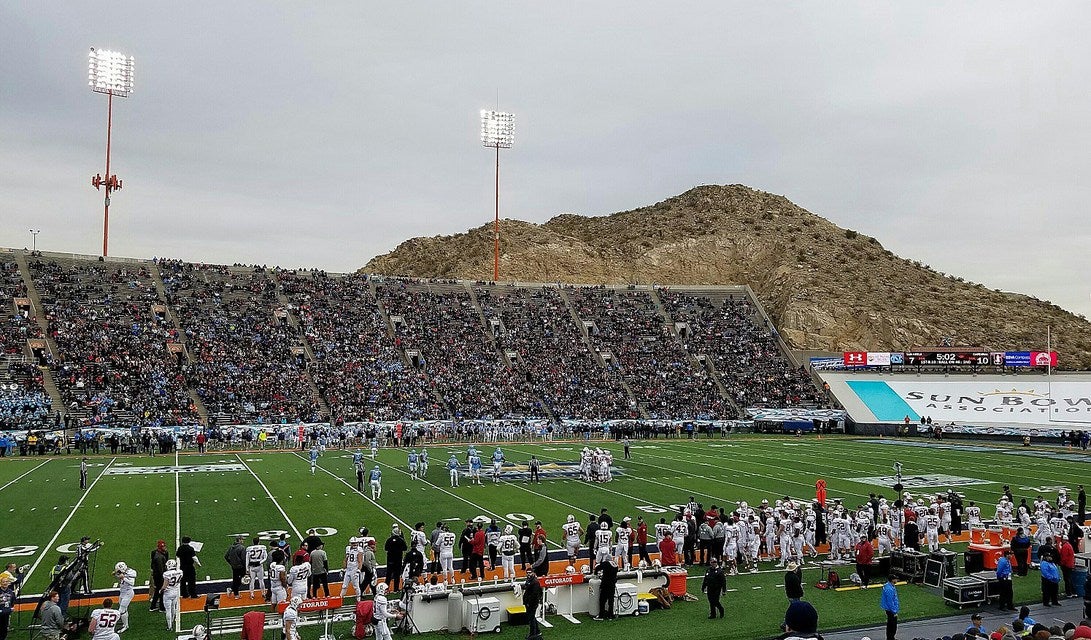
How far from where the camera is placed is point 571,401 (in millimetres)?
52656

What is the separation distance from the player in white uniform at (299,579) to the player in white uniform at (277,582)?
12.0 inches

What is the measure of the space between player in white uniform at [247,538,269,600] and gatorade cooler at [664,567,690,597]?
714 cm

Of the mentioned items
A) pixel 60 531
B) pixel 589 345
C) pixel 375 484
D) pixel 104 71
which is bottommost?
pixel 60 531

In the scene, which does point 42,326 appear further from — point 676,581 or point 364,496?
point 676,581

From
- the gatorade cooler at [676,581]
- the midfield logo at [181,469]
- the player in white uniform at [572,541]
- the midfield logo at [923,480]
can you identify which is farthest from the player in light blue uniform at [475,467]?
the gatorade cooler at [676,581]

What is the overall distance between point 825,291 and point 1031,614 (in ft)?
229

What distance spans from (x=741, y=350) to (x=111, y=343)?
42.1m

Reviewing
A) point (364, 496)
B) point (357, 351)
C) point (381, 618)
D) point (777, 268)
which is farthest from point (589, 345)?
point (381, 618)

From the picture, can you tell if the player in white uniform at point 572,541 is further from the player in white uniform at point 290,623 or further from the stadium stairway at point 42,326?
the stadium stairway at point 42,326

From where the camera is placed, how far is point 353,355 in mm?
53156

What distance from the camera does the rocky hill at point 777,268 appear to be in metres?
76.6

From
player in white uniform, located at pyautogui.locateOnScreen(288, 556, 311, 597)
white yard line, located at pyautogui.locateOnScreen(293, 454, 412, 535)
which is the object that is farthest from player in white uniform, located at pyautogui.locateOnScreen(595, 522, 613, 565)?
white yard line, located at pyautogui.locateOnScreen(293, 454, 412, 535)

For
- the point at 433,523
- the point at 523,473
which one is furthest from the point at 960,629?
the point at 523,473

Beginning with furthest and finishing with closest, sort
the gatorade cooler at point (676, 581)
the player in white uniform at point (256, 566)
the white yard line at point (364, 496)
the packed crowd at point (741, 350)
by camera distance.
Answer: the packed crowd at point (741, 350) < the white yard line at point (364, 496) < the gatorade cooler at point (676, 581) < the player in white uniform at point (256, 566)
